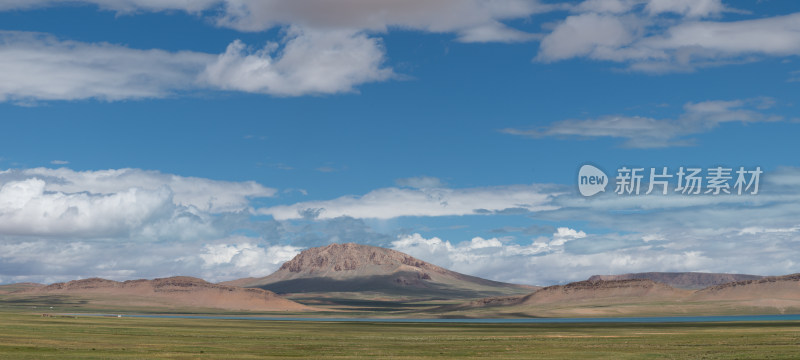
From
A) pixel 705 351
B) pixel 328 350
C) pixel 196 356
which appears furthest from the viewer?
pixel 328 350

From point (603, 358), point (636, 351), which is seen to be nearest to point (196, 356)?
point (603, 358)

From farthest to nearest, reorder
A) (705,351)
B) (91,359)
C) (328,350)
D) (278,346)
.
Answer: (278,346) → (328,350) → (705,351) → (91,359)

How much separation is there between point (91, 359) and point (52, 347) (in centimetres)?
1677

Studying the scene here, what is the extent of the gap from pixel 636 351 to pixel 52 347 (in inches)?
2414

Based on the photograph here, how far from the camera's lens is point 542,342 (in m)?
106

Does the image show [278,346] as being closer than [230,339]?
Yes

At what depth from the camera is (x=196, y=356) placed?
75.5 meters

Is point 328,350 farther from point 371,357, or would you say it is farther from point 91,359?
point 91,359

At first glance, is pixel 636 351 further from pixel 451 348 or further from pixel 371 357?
pixel 371 357

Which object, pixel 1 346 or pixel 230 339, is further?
pixel 230 339

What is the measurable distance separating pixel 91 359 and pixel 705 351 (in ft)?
196

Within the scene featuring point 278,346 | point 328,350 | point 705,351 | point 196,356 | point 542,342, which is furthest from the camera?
point 542,342

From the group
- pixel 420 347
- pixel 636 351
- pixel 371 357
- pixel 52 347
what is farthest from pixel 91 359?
pixel 636 351

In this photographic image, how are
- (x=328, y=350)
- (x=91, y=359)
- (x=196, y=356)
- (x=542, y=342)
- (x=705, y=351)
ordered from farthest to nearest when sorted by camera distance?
(x=542, y=342), (x=328, y=350), (x=705, y=351), (x=196, y=356), (x=91, y=359)
